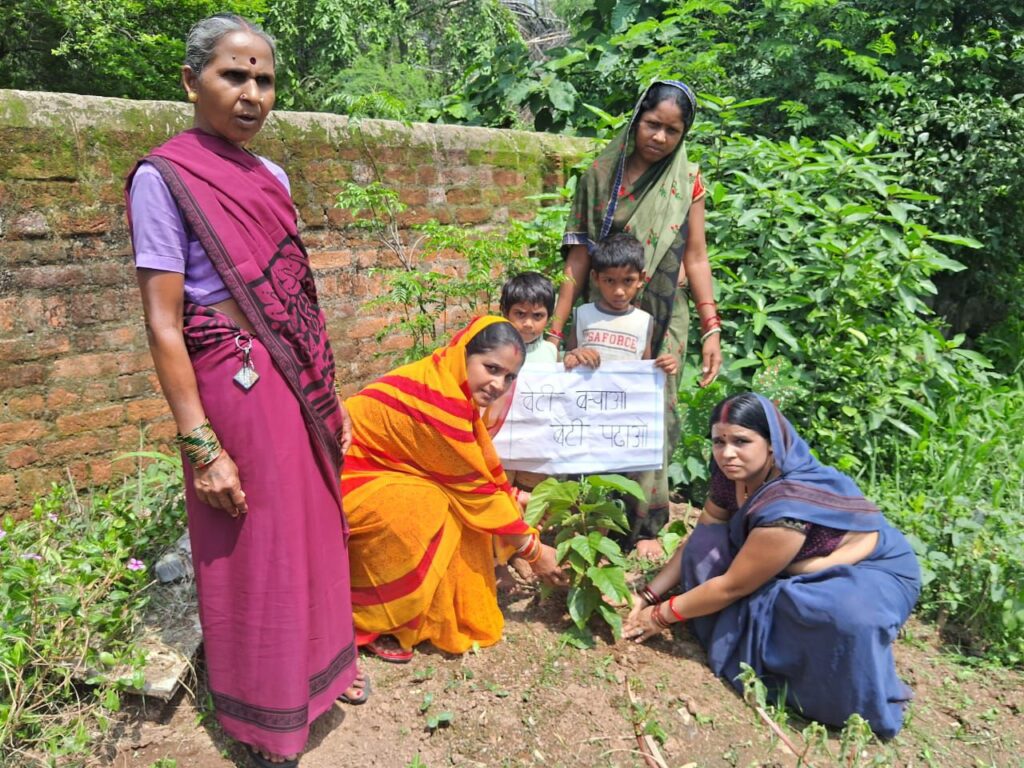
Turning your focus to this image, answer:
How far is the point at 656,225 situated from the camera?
120 inches

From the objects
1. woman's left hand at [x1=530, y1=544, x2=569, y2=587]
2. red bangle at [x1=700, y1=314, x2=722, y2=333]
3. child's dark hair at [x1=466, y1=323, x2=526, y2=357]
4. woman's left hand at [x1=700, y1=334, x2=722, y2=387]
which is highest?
child's dark hair at [x1=466, y1=323, x2=526, y2=357]

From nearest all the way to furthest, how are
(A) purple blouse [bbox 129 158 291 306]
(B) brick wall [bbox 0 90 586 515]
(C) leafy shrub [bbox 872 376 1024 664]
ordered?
(A) purple blouse [bbox 129 158 291 306] → (C) leafy shrub [bbox 872 376 1024 664] → (B) brick wall [bbox 0 90 586 515]

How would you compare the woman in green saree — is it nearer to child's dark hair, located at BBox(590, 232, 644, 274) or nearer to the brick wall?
child's dark hair, located at BBox(590, 232, 644, 274)

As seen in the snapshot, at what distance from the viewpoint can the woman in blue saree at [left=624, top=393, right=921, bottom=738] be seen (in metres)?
2.37

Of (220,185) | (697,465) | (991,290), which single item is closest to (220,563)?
(220,185)

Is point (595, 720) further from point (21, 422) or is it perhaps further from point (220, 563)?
point (21, 422)

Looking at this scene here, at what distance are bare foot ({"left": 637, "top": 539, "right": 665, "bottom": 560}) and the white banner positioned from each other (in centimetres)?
38

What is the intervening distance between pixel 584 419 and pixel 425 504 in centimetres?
86

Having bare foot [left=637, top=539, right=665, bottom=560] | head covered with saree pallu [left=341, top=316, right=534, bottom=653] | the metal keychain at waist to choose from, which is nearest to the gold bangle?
the metal keychain at waist

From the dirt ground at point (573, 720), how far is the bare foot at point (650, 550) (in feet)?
1.75

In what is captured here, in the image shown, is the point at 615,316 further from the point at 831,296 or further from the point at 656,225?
the point at 831,296

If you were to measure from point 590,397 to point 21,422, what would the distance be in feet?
7.53

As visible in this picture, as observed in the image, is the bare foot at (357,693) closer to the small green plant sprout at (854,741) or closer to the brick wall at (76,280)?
the small green plant sprout at (854,741)

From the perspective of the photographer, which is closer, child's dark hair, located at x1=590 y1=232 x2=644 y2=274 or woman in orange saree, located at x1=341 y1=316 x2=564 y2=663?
woman in orange saree, located at x1=341 y1=316 x2=564 y2=663
